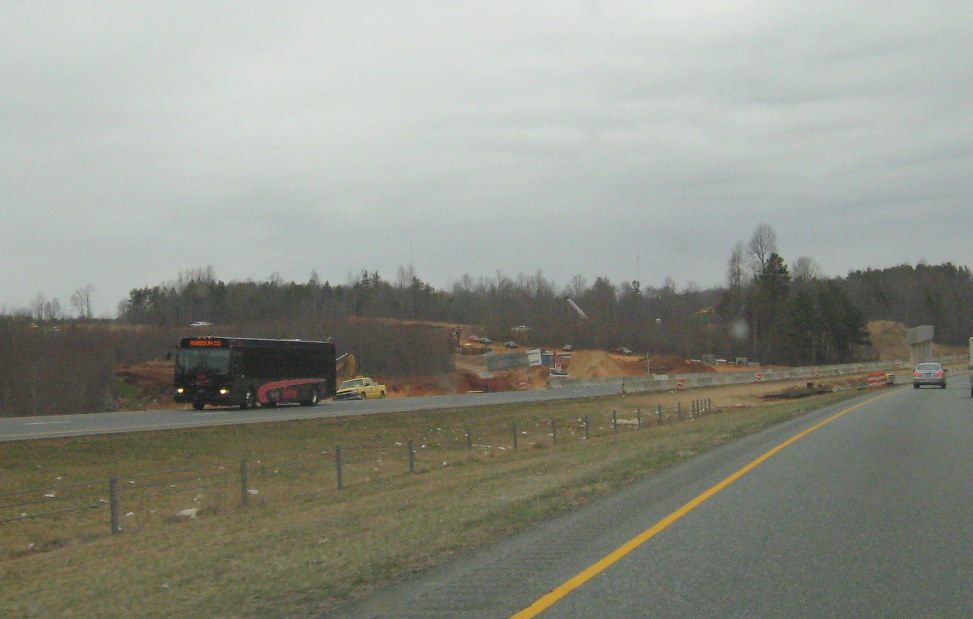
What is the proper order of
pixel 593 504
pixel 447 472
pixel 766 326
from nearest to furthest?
pixel 593 504 → pixel 447 472 → pixel 766 326

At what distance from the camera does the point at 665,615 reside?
679 cm

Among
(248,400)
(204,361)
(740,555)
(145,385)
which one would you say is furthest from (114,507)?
(145,385)

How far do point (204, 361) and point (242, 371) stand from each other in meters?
1.90

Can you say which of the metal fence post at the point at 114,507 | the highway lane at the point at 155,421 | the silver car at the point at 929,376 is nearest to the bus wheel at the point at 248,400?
the highway lane at the point at 155,421

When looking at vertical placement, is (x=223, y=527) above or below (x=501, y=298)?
below

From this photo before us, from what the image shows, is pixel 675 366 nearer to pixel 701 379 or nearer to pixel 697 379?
pixel 701 379

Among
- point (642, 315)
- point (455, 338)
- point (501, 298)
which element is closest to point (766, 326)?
point (642, 315)

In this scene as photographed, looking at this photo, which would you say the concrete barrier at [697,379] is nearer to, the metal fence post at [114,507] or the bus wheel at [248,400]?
the bus wheel at [248,400]

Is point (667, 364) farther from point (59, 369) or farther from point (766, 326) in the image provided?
point (59, 369)

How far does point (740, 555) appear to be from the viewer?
880 cm

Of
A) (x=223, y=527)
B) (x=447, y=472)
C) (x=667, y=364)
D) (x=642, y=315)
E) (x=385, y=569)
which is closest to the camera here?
(x=385, y=569)

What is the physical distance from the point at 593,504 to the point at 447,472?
10974mm

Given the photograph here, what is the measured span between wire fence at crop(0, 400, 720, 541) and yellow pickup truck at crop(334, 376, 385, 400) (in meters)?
26.0

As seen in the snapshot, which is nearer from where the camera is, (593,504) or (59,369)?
(593,504)
